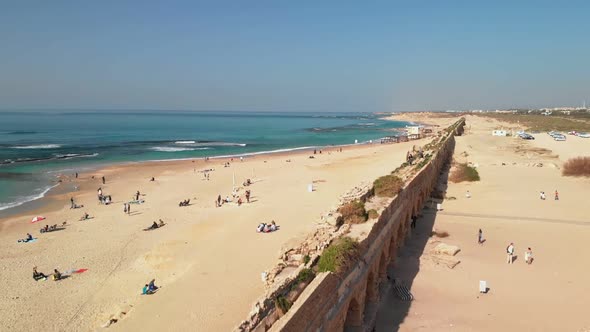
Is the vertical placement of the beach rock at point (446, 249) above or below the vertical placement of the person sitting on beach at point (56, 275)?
above

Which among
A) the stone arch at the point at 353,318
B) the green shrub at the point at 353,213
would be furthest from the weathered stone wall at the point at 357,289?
the green shrub at the point at 353,213

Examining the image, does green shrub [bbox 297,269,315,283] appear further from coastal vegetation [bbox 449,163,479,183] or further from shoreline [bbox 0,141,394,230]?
coastal vegetation [bbox 449,163,479,183]

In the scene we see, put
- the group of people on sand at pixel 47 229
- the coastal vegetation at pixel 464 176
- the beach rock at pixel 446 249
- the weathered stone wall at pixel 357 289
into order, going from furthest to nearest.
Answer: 1. the coastal vegetation at pixel 464 176
2. the group of people on sand at pixel 47 229
3. the beach rock at pixel 446 249
4. the weathered stone wall at pixel 357 289

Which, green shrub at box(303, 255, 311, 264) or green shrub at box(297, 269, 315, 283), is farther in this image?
green shrub at box(303, 255, 311, 264)

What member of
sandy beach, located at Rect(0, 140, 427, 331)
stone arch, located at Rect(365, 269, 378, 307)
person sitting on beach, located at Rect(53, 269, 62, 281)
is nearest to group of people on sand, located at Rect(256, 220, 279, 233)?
sandy beach, located at Rect(0, 140, 427, 331)

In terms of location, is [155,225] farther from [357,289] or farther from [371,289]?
[357,289]

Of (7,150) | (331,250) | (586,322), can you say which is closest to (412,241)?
(586,322)

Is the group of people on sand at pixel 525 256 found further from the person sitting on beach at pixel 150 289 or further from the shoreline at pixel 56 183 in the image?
the shoreline at pixel 56 183

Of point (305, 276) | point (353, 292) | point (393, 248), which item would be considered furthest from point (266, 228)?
point (305, 276)
